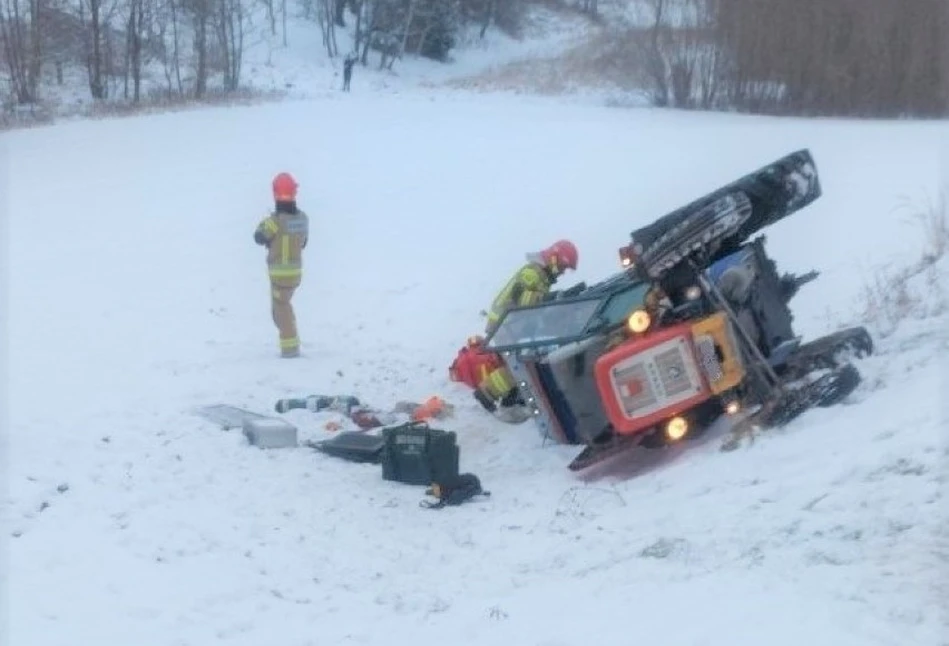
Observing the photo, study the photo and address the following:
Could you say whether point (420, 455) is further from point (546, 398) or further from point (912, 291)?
point (912, 291)

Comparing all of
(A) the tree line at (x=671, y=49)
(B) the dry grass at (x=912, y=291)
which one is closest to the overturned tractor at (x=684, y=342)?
(B) the dry grass at (x=912, y=291)

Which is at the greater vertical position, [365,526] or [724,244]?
[724,244]

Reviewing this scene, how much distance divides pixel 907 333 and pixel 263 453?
4984 mm

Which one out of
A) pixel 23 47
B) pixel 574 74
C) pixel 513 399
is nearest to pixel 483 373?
pixel 513 399

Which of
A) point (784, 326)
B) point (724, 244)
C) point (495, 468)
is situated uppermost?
point (724, 244)

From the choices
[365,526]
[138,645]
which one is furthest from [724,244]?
[138,645]

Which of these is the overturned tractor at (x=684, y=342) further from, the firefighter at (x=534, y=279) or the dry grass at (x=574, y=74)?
the dry grass at (x=574, y=74)

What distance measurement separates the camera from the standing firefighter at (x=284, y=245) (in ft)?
46.3

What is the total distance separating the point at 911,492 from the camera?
274 inches

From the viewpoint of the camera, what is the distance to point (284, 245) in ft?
46.6

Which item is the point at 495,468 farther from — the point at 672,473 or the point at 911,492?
the point at 911,492

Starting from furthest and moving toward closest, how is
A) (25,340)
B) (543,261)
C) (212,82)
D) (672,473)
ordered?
(212,82) < (25,340) < (543,261) < (672,473)

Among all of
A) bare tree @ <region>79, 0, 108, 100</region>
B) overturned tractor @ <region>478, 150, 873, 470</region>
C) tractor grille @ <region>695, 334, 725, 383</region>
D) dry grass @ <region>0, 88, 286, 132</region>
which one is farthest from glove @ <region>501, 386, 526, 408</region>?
bare tree @ <region>79, 0, 108, 100</region>

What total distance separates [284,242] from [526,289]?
3425mm
